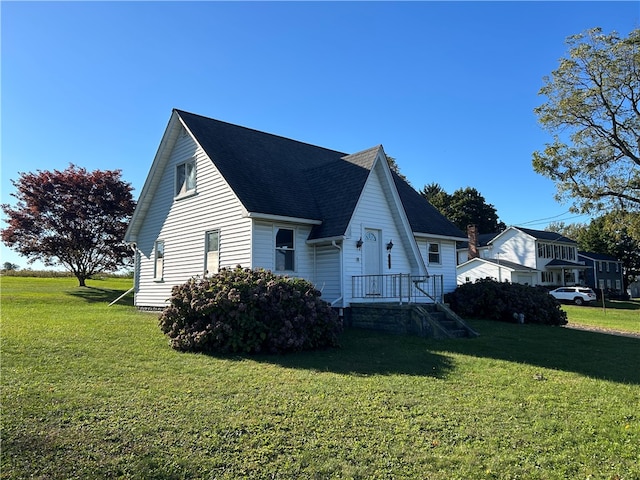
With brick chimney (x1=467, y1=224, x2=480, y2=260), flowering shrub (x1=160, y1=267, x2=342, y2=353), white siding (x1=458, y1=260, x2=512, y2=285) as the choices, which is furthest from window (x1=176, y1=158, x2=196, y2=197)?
white siding (x1=458, y1=260, x2=512, y2=285)

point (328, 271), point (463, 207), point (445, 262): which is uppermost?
point (463, 207)

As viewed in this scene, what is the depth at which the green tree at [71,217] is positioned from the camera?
2688cm

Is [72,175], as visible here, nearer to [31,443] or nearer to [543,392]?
[31,443]

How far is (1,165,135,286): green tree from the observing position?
26875 millimetres

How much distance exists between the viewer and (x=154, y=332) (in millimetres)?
12320

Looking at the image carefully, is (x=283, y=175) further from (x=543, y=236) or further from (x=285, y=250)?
(x=543, y=236)

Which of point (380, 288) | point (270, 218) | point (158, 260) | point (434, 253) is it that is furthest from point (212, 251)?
point (434, 253)

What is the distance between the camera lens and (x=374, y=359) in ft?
31.7

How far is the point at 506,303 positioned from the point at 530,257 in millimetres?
36041

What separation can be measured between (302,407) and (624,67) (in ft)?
90.1

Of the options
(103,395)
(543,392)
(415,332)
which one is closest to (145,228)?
(415,332)

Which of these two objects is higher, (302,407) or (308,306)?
(308,306)

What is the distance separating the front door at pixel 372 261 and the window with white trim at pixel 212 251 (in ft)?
17.1

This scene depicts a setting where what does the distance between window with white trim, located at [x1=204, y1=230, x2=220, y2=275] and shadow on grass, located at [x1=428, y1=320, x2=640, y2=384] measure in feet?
26.8
